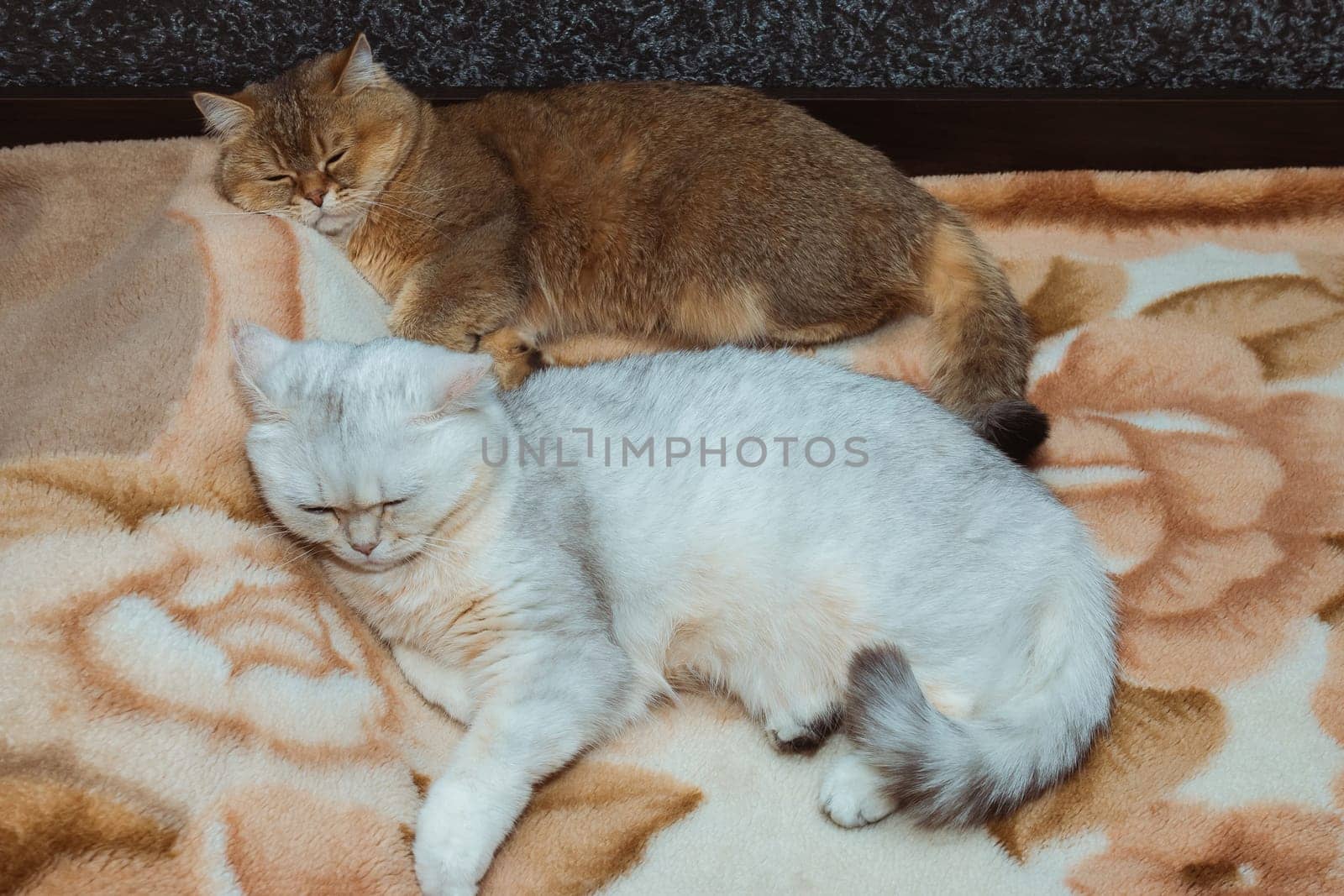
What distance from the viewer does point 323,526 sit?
118cm

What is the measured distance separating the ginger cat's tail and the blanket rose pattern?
9 centimetres

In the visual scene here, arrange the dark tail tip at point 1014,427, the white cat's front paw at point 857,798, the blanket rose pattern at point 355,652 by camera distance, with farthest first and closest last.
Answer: the dark tail tip at point 1014,427 → the white cat's front paw at point 857,798 → the blanket rose pattern at point 355,652

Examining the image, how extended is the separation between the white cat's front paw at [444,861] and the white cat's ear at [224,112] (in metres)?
1.10

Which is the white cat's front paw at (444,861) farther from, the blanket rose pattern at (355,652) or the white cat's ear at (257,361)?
the white cat's ear at (257,361)

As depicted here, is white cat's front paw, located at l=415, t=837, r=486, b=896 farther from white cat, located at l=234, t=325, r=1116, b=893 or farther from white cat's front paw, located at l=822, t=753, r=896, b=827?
white cat's front paw, located at l=822, t=753, r=896, b=827

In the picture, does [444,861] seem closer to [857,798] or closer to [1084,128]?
[857,798]

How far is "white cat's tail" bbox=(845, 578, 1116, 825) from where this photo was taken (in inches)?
43.6

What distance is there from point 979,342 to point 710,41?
78 cm

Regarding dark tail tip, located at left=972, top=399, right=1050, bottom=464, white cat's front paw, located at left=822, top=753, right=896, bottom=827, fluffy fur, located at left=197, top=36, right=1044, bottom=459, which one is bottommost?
white cat's front paw, located at left=822, top=753, right=896, bottom=827

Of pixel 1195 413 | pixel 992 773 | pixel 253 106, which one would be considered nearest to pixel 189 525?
pixel 253 106

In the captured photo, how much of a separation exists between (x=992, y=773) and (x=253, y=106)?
4.57 feet

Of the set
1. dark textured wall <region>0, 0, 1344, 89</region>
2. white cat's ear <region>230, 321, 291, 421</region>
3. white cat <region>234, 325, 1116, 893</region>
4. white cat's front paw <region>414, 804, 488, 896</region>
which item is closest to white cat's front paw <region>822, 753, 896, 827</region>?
white cat <region>234, 325, 1116, 893</region>

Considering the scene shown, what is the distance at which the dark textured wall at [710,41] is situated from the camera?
1.86 metres

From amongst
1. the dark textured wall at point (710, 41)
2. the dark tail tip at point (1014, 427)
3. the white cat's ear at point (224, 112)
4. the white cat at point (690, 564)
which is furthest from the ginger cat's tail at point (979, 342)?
the white cat's ear at point (224, 112)
